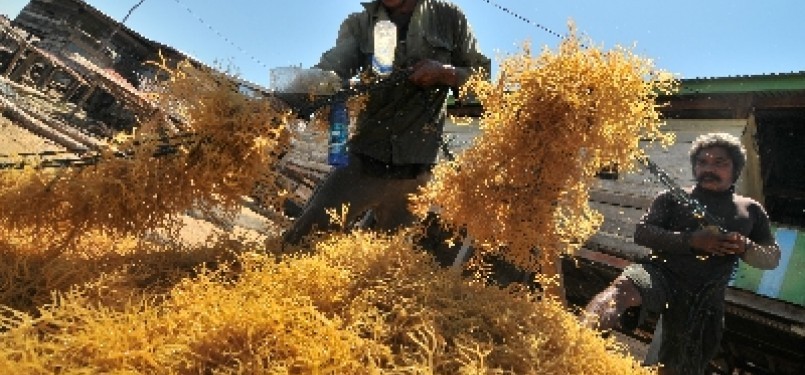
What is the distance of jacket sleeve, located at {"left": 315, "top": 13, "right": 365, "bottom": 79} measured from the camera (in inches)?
171

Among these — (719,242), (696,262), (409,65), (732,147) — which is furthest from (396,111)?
(732,147)

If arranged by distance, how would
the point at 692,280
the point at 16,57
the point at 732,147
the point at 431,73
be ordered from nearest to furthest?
the point at 431,73
the point at 692,280
the point at 732,147
the point at 16,57

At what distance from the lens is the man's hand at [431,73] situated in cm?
370

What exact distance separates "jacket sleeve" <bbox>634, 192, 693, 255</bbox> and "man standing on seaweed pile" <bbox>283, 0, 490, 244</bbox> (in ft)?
6.43

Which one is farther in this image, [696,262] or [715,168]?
[715,168]

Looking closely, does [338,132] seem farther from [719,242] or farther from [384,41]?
[719,242]

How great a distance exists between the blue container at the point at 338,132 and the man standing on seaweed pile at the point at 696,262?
7.09 ft

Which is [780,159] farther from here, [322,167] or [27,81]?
[27,81]

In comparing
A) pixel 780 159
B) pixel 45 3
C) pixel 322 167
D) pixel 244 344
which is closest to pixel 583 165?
pixel 244 344

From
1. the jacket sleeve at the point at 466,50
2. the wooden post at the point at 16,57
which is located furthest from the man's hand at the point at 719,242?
the wooden post at the point at 16,57

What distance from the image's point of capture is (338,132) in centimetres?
378

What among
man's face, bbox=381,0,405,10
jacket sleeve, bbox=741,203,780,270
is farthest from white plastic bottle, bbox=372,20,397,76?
jacket sleeve, bbox=741,203,780,270

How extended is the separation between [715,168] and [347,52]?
3.30 metres

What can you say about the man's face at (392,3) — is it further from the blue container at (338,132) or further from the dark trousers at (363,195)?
the dark trousers at (363,195)
